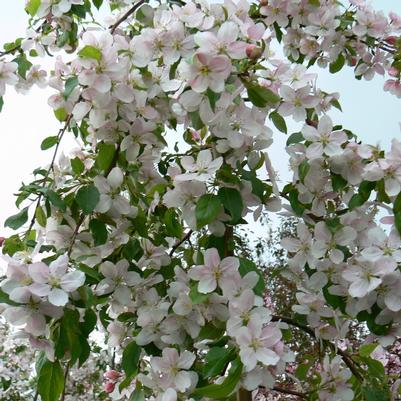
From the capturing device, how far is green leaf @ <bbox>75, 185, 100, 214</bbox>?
114 cm

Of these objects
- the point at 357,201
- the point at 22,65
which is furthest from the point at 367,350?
the point at 22,65

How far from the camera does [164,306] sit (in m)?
1.20

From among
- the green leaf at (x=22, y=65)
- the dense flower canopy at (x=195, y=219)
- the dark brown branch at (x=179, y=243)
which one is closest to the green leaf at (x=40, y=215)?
the dense flower canopy at (x=195, y=219)

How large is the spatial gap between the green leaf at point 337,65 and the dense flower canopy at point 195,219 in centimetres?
45

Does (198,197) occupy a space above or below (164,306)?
above

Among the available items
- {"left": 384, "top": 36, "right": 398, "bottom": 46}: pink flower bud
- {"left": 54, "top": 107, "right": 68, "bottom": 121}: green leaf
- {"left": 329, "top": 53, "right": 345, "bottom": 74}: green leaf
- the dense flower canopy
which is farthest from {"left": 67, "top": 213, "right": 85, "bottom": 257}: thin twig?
{"left": 384, "top": 36, "right": 398, "bottom": 46}: pink flower bud

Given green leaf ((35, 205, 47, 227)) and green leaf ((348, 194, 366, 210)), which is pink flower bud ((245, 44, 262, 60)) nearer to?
green leaf ((348, 194, 366, 210))

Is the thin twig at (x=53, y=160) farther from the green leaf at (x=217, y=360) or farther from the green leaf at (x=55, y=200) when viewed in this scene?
the green leaf at (x=217, y=360)

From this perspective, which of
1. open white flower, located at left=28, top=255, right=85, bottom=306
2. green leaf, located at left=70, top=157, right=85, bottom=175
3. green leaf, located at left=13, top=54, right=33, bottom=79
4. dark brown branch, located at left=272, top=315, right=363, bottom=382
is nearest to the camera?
open white flower, located at left=28, top=255, right=85, bottom=306

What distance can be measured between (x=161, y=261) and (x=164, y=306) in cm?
13

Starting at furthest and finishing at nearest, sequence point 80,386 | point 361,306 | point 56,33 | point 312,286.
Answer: point 80,386
point 56,33
point 312,286
point 361,306

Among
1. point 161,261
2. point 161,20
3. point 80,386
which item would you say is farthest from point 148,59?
point 80,386

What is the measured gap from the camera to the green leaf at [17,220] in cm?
116

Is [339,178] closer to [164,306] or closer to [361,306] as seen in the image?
[361,306]
